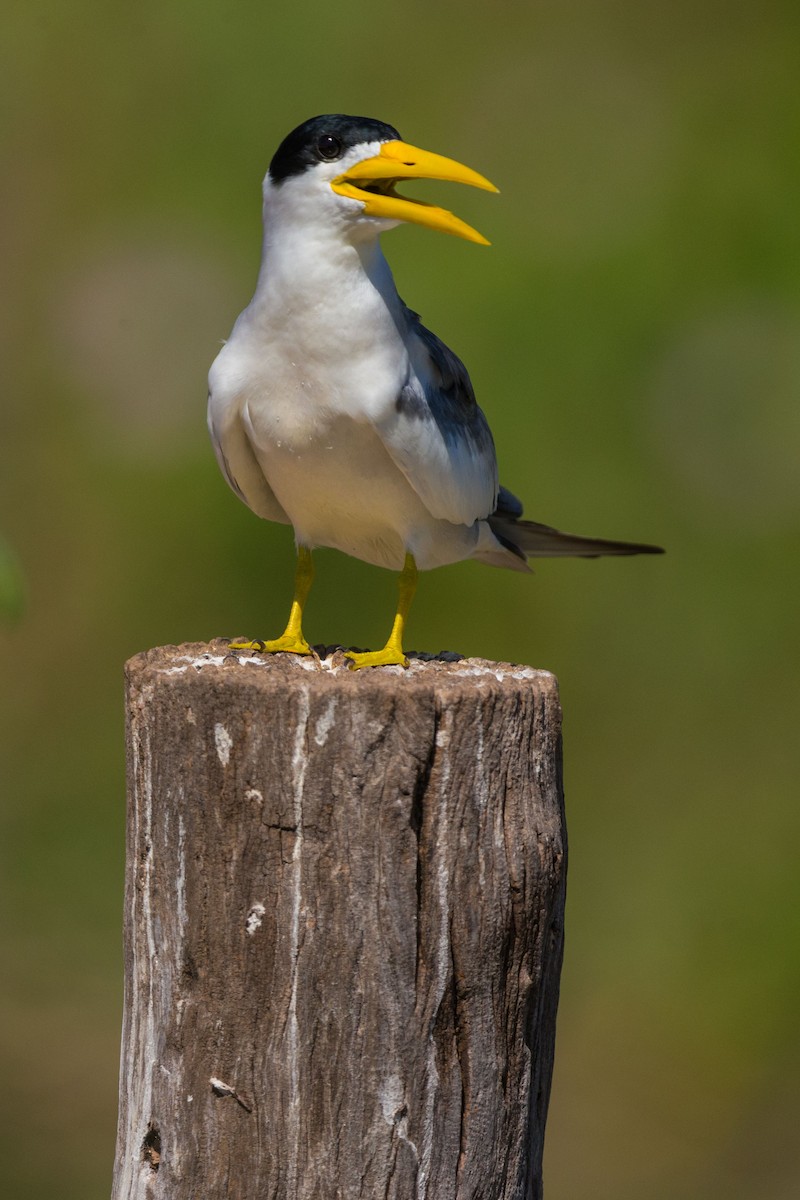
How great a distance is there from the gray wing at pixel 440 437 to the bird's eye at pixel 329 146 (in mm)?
585

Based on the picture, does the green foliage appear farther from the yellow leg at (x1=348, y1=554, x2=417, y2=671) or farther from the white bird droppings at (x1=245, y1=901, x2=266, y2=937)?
the yellow leg at (x1=348, y1=554, x2=417, y2=671)

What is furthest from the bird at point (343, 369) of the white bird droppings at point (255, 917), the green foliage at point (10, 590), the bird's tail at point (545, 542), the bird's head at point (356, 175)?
the green foliage at point (10, 590)

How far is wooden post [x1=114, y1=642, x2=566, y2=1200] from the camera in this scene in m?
3.12

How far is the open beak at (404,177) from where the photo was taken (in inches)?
162

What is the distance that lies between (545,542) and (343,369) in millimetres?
1622

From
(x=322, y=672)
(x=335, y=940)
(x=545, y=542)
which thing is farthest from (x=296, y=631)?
(x=335, y=940)

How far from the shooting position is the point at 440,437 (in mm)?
4523

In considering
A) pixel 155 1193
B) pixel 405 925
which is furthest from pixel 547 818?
pixel 155 1193

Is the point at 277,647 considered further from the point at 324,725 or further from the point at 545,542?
the point at 545,542

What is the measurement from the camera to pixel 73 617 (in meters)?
10.4

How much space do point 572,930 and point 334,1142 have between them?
7146mm

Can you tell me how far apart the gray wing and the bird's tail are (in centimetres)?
44

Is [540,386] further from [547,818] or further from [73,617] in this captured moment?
[547,818]

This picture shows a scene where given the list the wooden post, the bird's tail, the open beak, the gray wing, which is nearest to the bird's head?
the open beak
